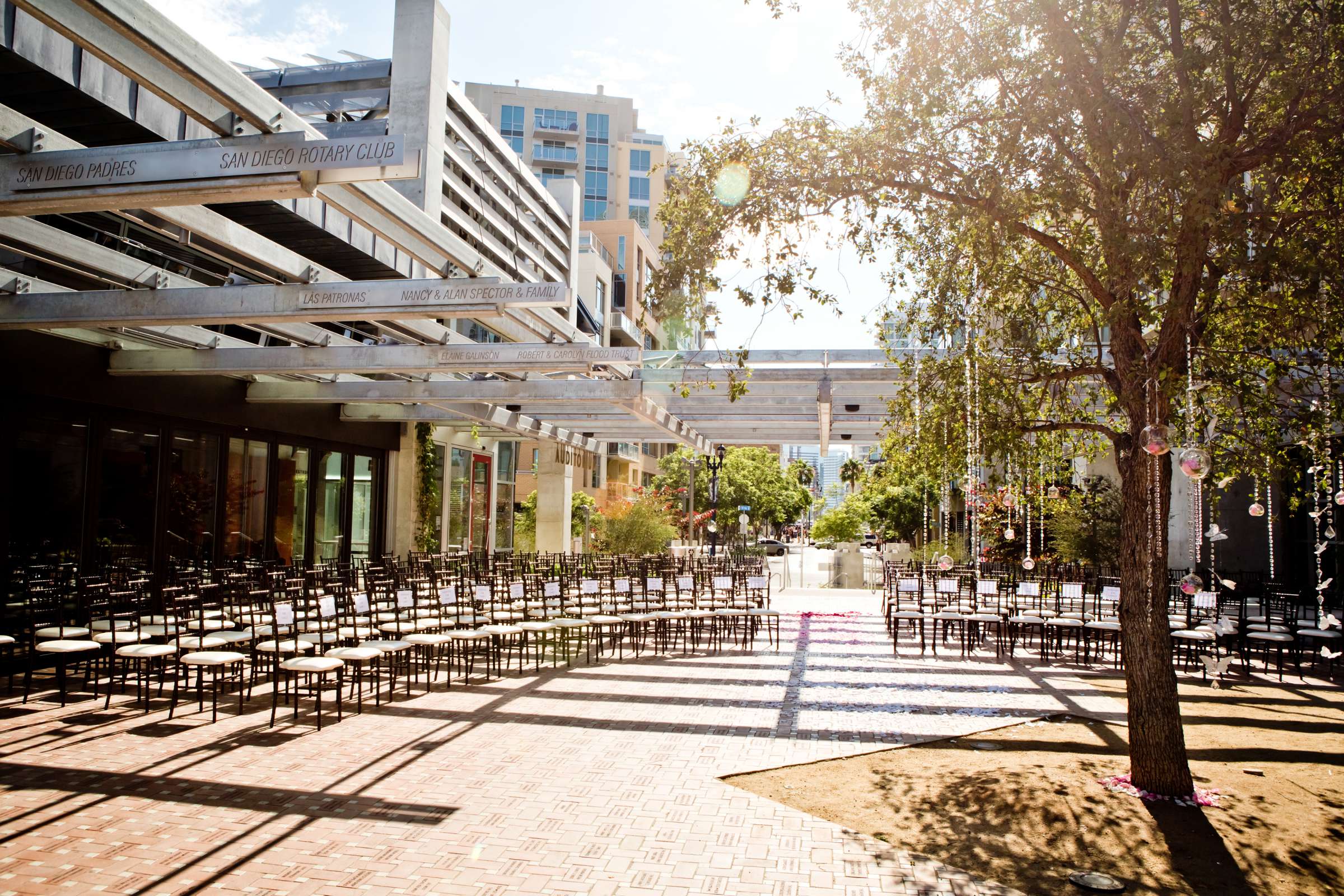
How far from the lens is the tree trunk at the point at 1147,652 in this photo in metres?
5.83

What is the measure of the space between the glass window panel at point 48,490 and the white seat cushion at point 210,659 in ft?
13.0

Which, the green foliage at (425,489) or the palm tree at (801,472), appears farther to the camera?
the palm tree at (801,472)

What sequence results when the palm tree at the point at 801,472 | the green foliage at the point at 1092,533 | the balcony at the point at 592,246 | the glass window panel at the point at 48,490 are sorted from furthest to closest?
the palm tree at the point at 801,472, the balcony at the point at 592,246, the green foliage at the point at 1092,533, the glass window panel at the point at 48,490

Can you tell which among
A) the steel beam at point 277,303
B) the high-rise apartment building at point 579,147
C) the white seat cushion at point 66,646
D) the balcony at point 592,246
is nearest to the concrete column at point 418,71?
the steel beam at point 277,303

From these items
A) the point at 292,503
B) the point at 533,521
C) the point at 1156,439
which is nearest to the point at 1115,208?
the point at 1156,439

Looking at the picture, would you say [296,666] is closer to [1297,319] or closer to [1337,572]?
[1297,319]

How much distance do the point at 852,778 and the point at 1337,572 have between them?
512 inches

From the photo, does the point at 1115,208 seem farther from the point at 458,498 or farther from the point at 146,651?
the point at 458,498

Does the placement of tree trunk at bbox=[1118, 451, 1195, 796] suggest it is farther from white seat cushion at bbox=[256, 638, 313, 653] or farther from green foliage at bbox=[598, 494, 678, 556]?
green foliage at bbox=[598, 494, 678, 556]

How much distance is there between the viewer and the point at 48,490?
10.8 metres

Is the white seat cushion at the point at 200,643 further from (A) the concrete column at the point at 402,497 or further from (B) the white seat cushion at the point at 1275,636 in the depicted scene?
(B) the white seat cushion at the point at 1275,636

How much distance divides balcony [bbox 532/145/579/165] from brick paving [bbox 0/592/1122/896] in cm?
5781

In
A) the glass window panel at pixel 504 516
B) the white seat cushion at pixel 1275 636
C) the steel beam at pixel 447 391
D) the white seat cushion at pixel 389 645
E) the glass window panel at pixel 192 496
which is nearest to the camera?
the white seat cushion at pixel 389 645

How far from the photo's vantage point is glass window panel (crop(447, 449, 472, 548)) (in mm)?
23000
